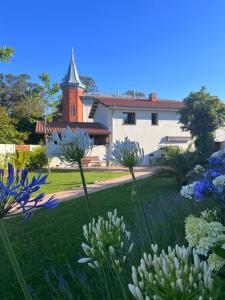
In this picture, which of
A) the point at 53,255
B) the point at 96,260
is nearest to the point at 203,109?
the point at 53,255

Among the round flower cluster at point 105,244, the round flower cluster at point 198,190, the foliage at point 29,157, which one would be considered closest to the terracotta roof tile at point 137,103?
the foliage at point 29,157

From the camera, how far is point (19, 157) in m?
22.0

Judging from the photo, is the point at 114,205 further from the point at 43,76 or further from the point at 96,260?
the point at 43,76

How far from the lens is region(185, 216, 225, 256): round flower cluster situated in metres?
1.50

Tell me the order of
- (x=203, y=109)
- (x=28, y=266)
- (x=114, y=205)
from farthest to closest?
(x=203, y=109), (x=114, y=205), (x=28, y=266)

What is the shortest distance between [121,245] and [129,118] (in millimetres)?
30027

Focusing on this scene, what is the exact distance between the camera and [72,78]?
43219 millimetres

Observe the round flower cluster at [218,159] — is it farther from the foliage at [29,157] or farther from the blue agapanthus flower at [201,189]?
the foliage at [29,157]

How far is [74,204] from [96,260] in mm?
8551

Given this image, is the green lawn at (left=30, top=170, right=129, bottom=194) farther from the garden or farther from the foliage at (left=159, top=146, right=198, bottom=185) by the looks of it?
the garden

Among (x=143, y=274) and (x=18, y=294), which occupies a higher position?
(x=143, y=274)

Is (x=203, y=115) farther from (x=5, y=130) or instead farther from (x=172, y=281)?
(x=172, y=281)

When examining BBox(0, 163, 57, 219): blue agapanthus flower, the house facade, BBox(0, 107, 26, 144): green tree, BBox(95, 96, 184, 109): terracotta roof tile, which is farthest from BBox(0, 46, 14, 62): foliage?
BBox(0, 163, 57, 219): blue agapanthus flower

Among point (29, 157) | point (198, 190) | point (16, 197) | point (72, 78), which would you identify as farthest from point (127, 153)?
point (72, 78)
